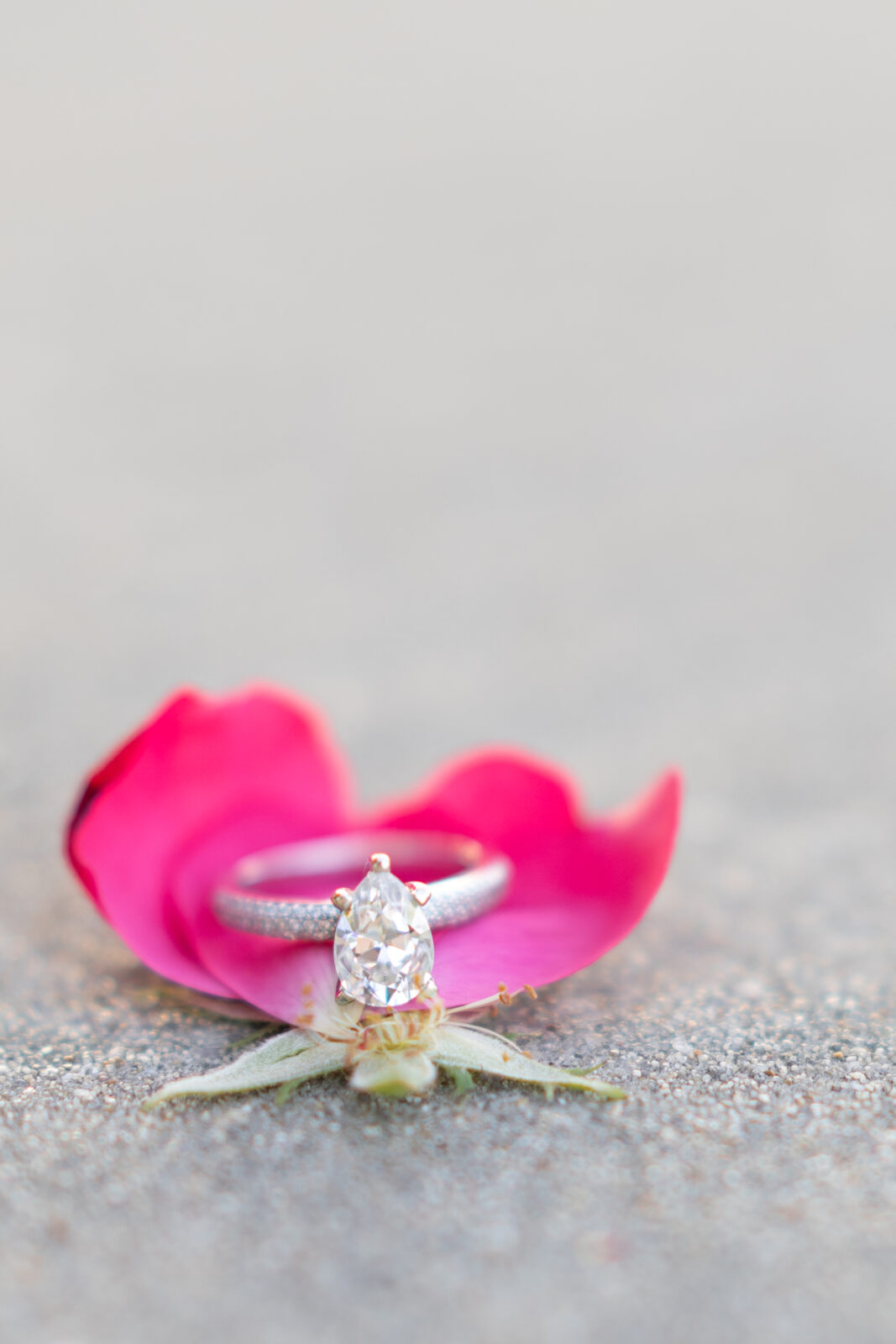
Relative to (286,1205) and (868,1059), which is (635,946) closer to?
(868,1059)

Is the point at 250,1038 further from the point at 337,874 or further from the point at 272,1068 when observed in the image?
the point at 337,874

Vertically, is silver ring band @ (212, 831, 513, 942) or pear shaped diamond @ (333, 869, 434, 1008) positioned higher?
silver ring band @ (212, 831, 513, 942)

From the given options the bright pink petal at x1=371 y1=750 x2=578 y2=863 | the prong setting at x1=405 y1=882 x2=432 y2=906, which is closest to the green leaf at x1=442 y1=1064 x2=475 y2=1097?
the prong setting at x1=405 y1=882 x2=432 y2=906

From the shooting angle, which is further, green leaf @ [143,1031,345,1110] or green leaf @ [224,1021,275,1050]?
green leaf @ [224,1021,275,1050]

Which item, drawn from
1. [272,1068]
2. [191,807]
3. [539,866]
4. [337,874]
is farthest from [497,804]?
[272,1068]

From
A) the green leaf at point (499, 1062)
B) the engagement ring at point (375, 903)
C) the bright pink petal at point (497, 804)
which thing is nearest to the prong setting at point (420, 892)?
the engagement ring at point (375, 903)

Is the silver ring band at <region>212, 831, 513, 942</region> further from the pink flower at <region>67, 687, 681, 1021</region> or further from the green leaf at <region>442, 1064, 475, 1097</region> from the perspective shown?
the green leaf at <region>442, 1064, 475, 1097</region>
